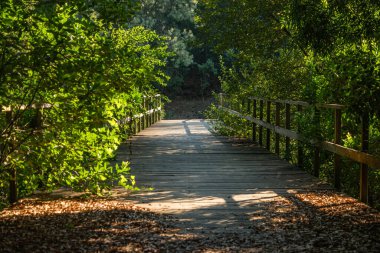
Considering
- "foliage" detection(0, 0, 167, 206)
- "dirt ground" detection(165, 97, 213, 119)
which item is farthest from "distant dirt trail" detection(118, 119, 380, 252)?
"dirt ground" detection(165, 97, 213, 119)

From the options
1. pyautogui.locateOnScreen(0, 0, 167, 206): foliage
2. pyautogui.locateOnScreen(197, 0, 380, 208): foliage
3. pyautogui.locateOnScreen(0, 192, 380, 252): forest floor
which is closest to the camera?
pyautogui.locateOnScreen(0, 192, 380, 252): forest floor

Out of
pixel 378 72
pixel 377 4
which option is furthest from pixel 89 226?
pixel 377 4

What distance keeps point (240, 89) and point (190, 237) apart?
12945mm

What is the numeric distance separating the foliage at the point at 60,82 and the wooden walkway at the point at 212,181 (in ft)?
3.73

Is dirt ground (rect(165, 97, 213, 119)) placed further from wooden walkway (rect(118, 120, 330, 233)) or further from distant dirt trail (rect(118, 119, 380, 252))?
distant dirt trail (rect(118, 119, 380, 252))

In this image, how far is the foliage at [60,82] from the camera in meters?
5.89

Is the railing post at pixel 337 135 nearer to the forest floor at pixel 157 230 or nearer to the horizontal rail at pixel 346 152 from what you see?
the horizontal rail at pixel 346 152

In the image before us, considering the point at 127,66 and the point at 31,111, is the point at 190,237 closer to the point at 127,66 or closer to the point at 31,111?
the point at 127,66

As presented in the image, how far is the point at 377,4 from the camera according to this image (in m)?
7.70

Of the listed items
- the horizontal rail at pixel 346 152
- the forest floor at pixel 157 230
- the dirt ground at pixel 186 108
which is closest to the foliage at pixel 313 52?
the horizontal rail at pixel 346 152

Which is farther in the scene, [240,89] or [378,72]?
[240,89]

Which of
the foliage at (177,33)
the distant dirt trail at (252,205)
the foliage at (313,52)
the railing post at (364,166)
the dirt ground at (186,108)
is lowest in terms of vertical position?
the dirt ground at (186,108)

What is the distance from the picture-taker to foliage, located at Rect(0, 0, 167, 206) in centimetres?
589

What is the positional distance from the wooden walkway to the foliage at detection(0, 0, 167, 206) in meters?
1.14
